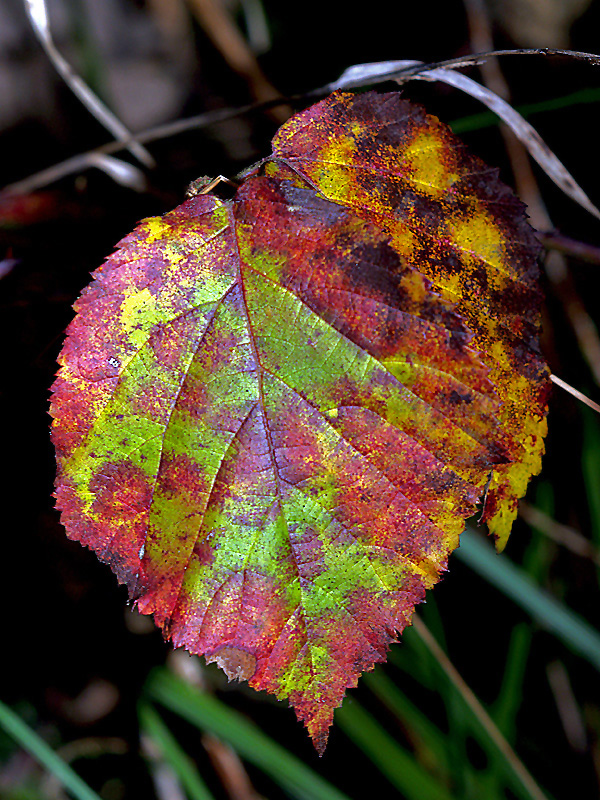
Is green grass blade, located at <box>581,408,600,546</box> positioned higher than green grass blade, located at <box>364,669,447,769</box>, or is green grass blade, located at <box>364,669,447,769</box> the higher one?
green grass blade, located at <box>581,408,600,546</box>

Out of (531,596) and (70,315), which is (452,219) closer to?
(70,315)

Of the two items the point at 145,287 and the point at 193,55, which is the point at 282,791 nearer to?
the point at 145,287

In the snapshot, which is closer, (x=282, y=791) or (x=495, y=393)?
(x=495, y=393)

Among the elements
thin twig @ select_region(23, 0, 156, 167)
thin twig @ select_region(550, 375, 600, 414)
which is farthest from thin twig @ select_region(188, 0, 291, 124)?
thin twig @ select_region(550, 375, 600, 414)

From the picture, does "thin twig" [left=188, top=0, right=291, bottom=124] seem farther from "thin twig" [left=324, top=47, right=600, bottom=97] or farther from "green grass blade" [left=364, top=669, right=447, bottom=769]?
"green grass blade" [left=364, top=669, right=447, bottom=769]

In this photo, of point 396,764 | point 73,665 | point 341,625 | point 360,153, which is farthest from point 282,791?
point 360,153

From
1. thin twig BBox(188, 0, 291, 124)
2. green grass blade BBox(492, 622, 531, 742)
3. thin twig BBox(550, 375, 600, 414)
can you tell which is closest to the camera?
thin twig BBox(550, 375, 600, 414)
